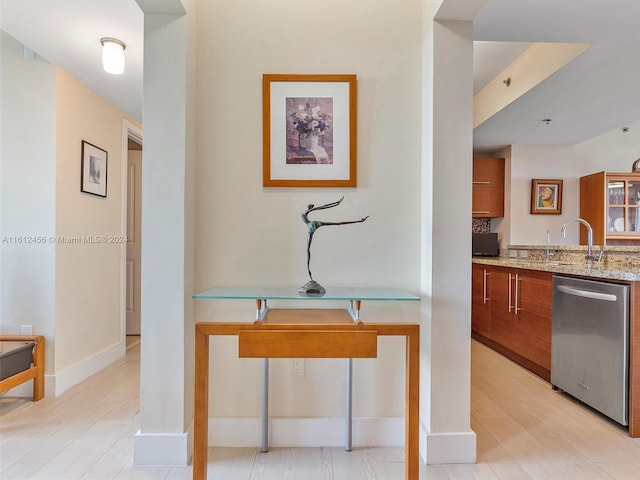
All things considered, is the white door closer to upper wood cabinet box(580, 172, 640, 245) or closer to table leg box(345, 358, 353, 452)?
table leg box(345, 358, 353, 452)

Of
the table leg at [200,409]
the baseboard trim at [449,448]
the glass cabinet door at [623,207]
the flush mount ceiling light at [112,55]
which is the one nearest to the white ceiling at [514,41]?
the flush mount ceiling light at [112,55]

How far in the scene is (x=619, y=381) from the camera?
217 centimetres

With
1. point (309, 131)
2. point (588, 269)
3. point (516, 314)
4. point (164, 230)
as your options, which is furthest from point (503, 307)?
point (164, 230)

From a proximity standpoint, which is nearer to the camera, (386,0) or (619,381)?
(386,0)

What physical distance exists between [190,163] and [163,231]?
371 mm

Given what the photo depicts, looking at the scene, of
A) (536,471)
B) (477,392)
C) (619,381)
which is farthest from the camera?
(477,392)

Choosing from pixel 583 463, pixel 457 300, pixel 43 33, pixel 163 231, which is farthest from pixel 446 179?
pixel 43 33

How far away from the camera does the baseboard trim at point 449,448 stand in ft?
5.97

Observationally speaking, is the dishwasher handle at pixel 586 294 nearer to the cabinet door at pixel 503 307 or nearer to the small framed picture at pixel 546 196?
the cabinet door at pixel 503 307

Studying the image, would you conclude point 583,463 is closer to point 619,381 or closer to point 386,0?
point 619,381

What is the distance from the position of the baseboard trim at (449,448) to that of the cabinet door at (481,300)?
221 cm

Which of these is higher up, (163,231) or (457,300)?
(163,231)

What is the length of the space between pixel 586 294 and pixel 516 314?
94cm

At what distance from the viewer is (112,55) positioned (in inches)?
89.2
